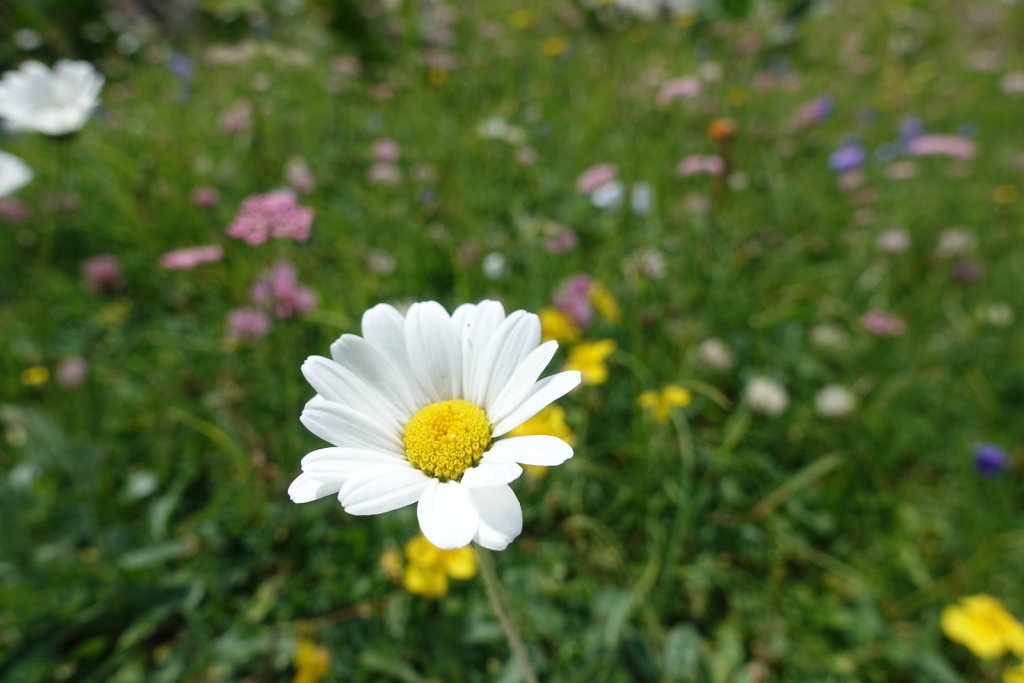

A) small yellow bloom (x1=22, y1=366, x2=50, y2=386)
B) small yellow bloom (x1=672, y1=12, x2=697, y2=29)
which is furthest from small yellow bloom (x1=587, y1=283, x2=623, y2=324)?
small yellow bloom (x1=672, y1=12, x2=697, y2=29)

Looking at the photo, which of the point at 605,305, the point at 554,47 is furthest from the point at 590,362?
the point at 554,47

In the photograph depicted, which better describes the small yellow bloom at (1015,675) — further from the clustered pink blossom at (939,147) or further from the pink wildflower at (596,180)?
the clustered pink blossom at (939,147)

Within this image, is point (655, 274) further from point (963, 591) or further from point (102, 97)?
point (102, 97)

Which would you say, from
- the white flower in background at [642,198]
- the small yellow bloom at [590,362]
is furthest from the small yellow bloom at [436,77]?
the small yellow bloom at [590,362]

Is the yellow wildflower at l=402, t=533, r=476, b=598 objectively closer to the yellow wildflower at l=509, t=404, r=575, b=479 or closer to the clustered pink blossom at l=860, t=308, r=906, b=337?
the yellow wildflower at l=509, t=404, r=575, b=479

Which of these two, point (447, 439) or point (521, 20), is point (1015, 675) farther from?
point (521, 20)

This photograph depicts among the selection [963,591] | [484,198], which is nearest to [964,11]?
[484,198]
